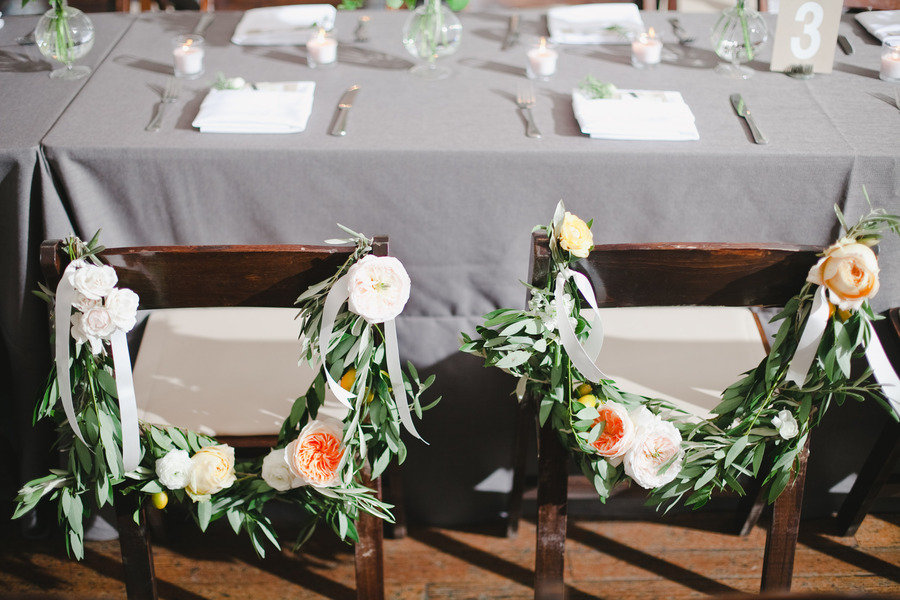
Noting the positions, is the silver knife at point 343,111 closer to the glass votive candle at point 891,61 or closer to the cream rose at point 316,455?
the cream rose at point 316,455

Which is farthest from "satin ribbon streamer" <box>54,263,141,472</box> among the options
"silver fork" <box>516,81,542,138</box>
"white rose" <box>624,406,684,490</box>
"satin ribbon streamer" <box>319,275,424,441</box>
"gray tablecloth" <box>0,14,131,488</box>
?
"silver fork" <box>516,81,542,138</box>

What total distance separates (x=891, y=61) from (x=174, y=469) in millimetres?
1586

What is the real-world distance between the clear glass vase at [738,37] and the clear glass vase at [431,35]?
0.55 m

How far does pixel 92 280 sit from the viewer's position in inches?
40.4

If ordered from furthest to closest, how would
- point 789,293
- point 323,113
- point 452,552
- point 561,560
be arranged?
point 452,552 → point 323,113 → point 561,560 → point 789,293

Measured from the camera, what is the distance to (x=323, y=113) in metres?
1.61

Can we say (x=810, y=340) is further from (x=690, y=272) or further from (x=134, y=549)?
(x=134, y=549)

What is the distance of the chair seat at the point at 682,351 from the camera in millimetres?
1406

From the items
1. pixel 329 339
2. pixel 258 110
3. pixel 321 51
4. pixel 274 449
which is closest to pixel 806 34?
pixel 321 51

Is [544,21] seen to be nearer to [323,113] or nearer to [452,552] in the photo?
[323,113]

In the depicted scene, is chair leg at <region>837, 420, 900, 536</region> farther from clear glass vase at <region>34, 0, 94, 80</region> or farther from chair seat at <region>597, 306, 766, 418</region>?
clear glass vase at <region>34, 0, 94, 80</region>

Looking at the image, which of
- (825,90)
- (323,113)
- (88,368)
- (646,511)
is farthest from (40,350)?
(825,90)

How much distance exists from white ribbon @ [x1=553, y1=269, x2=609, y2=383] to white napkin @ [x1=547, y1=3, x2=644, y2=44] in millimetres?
967

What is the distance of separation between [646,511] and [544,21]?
1173 millimetres
